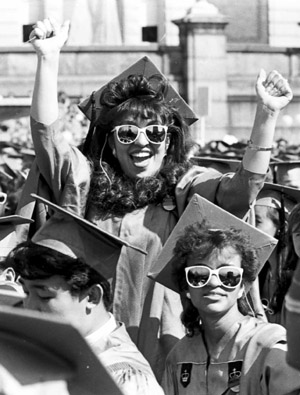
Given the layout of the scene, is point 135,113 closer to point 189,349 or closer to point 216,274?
point 216,274

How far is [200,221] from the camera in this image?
20.5 feet

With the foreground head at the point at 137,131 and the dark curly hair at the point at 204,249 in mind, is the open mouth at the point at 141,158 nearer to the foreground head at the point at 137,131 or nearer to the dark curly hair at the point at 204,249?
the foreground head at the point at 137,131

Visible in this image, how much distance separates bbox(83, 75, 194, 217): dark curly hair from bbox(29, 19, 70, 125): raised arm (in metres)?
0.29

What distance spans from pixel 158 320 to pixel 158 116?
2.58 feet

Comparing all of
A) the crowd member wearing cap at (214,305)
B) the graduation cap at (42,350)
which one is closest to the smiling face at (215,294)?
the crowd member wearing cap at (214,305)

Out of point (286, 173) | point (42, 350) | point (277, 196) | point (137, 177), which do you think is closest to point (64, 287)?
point (137, 177)

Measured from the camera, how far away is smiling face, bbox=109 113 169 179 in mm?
6637

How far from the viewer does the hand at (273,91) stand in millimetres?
6379

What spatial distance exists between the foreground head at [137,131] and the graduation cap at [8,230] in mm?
371

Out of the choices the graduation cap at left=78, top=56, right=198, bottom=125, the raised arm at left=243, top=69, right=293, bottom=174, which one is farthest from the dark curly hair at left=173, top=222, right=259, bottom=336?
the graduation cap at left=78, top=56, right=198, bottom=125

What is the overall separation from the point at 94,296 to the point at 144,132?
1.26 m

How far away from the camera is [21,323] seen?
338 centimetres

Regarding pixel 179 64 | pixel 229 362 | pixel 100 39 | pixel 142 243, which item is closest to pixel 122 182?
pixel 142 243

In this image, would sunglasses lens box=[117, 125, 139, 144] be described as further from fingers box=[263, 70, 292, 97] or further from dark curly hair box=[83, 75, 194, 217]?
fingers box=[263, 70, 292, 97]
